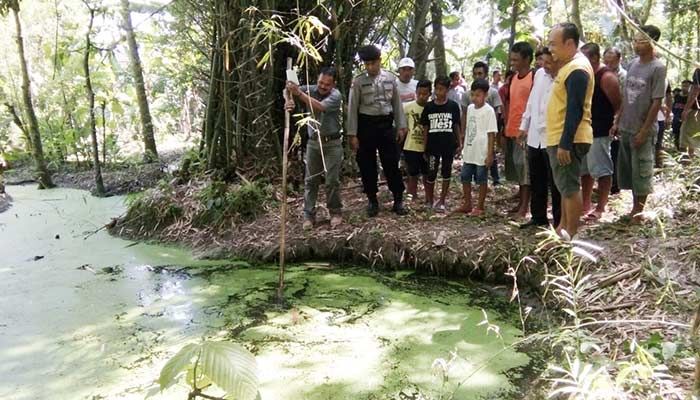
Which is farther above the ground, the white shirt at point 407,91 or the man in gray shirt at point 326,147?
the white shirt at point 407,91

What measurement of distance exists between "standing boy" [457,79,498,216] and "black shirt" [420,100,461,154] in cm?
14

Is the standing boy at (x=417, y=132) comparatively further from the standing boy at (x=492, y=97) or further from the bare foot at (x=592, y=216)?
the bare foot at (x=592, y=216)

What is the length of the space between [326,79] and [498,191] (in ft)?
6.80

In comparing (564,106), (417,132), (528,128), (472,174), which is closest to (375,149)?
(417,132)

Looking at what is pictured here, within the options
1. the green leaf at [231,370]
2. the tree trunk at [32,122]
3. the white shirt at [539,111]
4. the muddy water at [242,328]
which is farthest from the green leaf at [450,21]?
the green leaf at [231,370]

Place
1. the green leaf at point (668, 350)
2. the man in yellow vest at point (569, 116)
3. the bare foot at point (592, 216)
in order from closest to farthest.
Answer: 1. the green leaf at point (668, 350)
2. the man in yellow vest at point (569, 116)
3. the bare foot at point (592, 216)

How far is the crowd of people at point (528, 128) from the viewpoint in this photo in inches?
104

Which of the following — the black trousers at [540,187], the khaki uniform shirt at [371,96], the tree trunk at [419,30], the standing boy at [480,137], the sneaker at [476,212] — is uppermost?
the tree trunk at [419,30]

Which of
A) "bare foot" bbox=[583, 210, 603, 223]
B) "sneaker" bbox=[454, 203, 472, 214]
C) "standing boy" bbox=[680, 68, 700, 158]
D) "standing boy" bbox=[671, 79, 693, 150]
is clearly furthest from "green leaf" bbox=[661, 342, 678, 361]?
"standing boy" bbox=[671, 79, 693, 150]

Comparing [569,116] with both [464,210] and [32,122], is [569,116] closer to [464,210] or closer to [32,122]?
[464,210]

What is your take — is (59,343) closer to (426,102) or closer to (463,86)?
(426,102)

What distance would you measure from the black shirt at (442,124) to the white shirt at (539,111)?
746 millimetres

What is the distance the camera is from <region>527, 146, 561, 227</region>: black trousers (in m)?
3.19

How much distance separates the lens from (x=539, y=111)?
3027 millimetres
